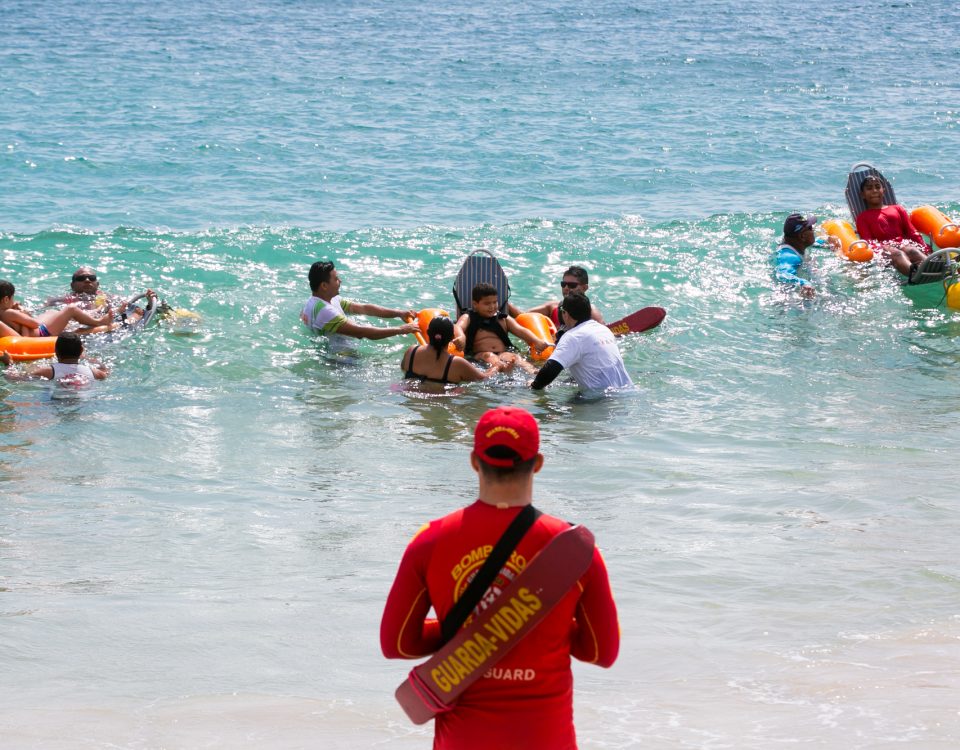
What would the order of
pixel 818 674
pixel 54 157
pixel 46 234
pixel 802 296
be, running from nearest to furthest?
pixel 818 674 → pixel 802 296 → pixel 46 234 → pixel 54 157

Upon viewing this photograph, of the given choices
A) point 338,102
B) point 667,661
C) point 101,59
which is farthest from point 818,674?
point 101,59

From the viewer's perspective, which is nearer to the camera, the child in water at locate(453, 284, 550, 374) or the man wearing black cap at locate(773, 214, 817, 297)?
the child in water at locate(453, 284, 550, 374)

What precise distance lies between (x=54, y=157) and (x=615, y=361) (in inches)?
552

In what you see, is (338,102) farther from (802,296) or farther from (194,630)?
(194,630)

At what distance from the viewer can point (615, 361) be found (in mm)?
8906

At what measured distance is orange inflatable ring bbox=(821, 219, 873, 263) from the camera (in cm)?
1250

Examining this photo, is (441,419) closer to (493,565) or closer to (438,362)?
(438,362)

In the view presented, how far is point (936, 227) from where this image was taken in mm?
12703

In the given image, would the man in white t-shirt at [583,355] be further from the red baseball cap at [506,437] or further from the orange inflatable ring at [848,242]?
the red baseball cap at [506,437]

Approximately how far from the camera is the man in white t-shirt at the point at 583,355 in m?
8.64

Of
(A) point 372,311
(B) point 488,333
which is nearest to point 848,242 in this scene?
(B) point 488,333

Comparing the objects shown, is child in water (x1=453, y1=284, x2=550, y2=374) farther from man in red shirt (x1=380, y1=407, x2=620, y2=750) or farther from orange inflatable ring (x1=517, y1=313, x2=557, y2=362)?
man in red shirt (x1=380, y1=407, x2=620, y2=750)

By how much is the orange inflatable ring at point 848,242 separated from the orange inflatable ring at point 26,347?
822 centimetres

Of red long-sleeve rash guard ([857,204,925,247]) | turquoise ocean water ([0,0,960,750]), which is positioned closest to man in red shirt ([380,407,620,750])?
turquoise ocean water ([0,0,960,750])
